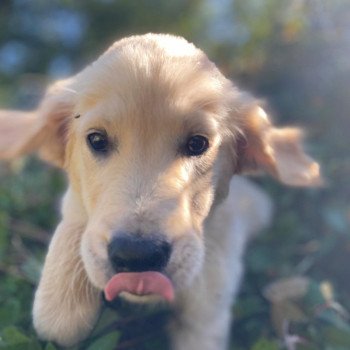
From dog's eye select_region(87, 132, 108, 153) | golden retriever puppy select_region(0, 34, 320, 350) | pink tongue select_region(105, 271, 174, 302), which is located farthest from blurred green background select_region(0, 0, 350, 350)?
dog's eye select_region(87, 132, 108, 153)

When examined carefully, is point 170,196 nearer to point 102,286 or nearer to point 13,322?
point 102,286

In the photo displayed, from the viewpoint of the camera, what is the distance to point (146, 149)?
191cm

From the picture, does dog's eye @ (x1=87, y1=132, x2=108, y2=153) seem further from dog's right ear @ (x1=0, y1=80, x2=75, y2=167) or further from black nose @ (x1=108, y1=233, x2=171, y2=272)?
black nose @ (x1=108, y1=233, x2=171, y2=272)

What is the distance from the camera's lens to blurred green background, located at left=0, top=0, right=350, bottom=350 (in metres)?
2.29

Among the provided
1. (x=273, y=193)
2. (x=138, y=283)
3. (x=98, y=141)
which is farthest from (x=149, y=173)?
(x=273, y=193)

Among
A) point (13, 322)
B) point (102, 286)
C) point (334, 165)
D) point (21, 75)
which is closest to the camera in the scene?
point (102, 286)

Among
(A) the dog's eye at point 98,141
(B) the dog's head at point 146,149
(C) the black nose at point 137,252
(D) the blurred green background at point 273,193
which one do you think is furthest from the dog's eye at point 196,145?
(D) the blurred green background at point 273,193

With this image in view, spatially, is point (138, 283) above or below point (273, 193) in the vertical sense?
above

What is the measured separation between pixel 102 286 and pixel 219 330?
576 mm

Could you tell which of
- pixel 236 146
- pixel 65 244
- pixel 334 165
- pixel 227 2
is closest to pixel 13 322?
pixel 65 244

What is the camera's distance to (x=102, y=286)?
6.06 feet

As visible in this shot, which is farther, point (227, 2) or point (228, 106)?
point (227, 2)

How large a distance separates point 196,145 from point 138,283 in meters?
0.46

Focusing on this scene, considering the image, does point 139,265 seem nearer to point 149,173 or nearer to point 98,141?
point 149,173
